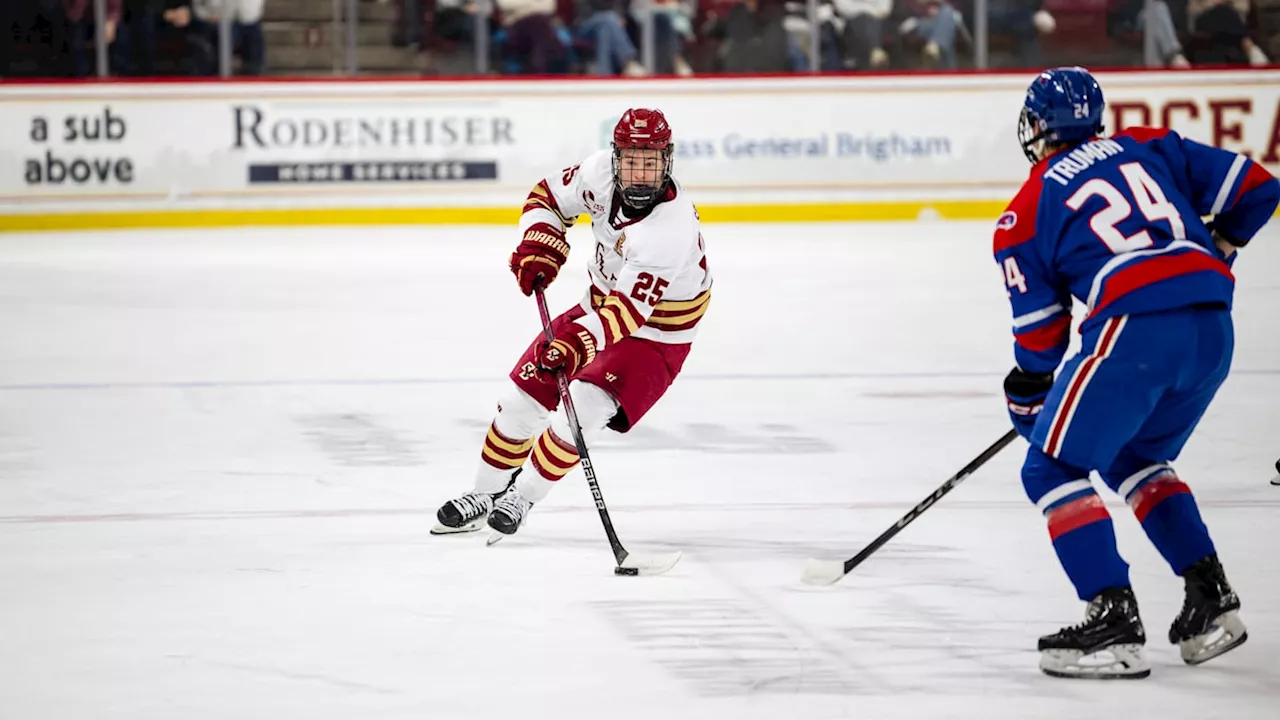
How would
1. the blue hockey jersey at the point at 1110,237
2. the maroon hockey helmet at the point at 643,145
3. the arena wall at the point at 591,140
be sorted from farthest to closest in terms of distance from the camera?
the arena wall at the point at 591,140
the maroon hockey helmet at the point at 643,145
the blue hockey jersey at the point at 1110,237

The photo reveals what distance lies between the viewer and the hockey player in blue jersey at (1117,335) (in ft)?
9.68

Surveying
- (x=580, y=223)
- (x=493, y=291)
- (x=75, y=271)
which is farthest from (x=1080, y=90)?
(x=580, y=223)

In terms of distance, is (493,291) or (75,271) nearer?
(493,291)

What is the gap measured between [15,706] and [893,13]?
10019 millimetres

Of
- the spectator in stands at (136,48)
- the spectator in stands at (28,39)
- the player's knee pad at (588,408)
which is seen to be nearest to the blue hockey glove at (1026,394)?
the player's knee pad at (588,408)

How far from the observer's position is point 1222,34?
12.2m

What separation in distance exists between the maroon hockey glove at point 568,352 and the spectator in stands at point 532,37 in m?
8.32

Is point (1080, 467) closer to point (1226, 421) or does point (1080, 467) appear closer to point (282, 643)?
point (282, 643)

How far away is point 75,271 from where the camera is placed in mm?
9711

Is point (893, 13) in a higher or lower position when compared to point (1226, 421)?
higher

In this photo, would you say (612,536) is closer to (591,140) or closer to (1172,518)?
(1172,518)

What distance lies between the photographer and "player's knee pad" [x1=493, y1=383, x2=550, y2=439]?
13.9 feet

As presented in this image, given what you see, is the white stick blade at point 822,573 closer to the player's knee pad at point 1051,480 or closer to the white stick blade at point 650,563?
the white stick blade at point 650,563

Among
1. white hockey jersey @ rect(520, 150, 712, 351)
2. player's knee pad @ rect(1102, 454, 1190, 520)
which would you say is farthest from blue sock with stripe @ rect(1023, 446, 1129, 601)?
white hockey jersey @ rect(520, 150, 712, 351)
